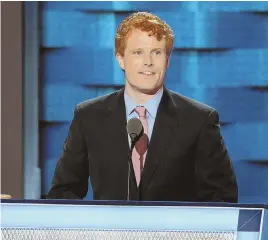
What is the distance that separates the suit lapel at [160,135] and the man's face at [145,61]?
7 cm

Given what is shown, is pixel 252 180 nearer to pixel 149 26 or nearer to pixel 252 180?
pixel 252 180

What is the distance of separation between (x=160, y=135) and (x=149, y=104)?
134mm

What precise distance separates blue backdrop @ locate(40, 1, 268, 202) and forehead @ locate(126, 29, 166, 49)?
59 cm

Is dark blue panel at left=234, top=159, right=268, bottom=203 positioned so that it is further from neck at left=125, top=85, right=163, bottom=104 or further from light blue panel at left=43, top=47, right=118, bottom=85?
neck at left=125, top=85, right=163, bottom=104

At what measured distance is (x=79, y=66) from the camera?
8.05ft

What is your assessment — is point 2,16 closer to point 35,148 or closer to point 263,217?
point 35,148

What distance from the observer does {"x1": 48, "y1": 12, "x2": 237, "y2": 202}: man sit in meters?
1.59

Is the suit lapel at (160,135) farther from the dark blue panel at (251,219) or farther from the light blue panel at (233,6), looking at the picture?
the light blue panel at (233,6)

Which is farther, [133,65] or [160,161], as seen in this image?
[133,65]

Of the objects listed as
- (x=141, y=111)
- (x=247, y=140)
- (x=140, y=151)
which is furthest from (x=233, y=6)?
(x=140, y=151)

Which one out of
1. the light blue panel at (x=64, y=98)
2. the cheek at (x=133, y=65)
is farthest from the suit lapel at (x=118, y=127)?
the light blue panel at (x=64, y=98)

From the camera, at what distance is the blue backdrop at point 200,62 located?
2.40m

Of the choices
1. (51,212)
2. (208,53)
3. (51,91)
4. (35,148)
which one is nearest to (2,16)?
(51,91)

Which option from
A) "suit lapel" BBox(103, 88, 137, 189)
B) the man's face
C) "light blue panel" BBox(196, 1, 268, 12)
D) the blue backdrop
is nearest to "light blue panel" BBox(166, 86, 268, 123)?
the blue backdrop
